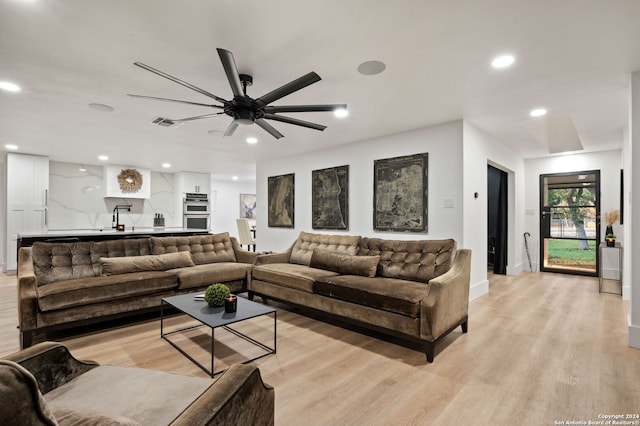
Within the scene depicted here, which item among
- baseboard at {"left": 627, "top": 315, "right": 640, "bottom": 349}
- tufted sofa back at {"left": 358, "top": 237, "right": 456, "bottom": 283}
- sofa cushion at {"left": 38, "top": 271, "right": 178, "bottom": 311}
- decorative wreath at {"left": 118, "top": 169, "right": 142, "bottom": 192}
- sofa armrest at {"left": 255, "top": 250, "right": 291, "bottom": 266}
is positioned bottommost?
baseboard at {"left": 627, "top": 315, "right": 640, "bottom": 349}

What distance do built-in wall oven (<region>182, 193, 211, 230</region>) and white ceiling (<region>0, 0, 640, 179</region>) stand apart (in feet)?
14.8

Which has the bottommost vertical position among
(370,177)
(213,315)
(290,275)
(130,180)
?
(213,315)

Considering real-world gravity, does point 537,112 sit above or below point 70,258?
above

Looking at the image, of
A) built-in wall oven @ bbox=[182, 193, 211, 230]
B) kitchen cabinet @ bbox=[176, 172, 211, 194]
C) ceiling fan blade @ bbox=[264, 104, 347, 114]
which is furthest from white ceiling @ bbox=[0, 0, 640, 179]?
built-in wall oven @ bbox=[182, 193, 211, 230]

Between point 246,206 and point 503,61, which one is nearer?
point 503,61

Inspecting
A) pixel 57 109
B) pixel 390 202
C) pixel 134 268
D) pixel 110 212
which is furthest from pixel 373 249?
pixel 110 212

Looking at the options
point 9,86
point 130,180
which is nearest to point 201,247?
point 9,86

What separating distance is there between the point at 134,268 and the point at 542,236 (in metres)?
7.48

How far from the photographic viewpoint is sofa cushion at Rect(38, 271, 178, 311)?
2943 mm

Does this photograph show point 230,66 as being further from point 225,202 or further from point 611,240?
point 225,202

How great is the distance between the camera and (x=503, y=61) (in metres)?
2.64

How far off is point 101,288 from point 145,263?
2.21ft

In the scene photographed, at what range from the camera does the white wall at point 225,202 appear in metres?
11.1

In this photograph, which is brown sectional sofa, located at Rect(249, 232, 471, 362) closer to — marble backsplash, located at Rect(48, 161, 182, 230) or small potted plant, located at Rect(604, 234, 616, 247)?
small potted plant, located at Rect(604, 234, 616, 247)
